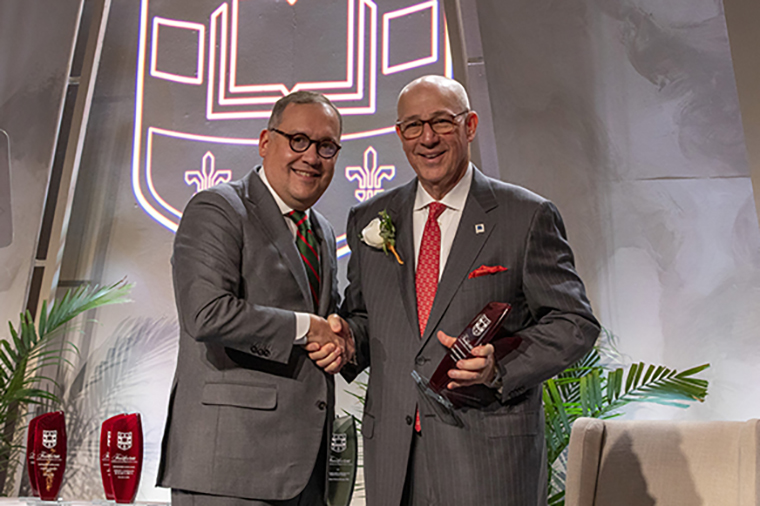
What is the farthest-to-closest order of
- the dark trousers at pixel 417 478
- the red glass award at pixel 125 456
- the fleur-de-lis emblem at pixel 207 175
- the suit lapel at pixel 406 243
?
1. the fleur-de-lis emblem at pixel 207 175
2. the red glass award at pixel 125 456
3. the suit lapel at pixel 406 243
4. the dark trousers at pixel 417 478

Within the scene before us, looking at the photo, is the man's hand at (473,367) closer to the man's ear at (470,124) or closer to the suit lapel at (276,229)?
the suit lapel at (276,229)

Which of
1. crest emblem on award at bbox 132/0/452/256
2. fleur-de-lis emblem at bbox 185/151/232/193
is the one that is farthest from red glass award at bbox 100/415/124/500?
fleur-de-lis emblem at bbox 185/151/232/193

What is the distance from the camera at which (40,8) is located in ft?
15.3

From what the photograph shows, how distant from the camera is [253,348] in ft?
6.51

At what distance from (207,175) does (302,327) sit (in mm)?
2601

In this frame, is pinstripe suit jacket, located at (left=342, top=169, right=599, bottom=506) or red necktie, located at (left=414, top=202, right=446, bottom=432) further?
red necktie, located at (left=414, top=202, right=446, bottom=432)

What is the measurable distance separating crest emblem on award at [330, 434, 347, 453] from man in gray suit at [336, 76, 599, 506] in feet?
2.75

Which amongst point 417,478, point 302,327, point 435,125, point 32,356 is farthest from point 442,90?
point 32,356

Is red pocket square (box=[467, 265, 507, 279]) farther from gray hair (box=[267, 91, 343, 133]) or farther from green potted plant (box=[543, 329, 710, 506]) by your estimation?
green potted plant (box=[543, 329, 710, 506])

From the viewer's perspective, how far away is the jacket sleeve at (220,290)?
196 centimetres

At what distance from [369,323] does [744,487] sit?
1424 millimetres

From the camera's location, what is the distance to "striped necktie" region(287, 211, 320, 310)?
2.24m

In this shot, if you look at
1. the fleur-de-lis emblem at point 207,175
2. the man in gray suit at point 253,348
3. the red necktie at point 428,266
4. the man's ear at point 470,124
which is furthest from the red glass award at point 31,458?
the man's ear at point 470,124

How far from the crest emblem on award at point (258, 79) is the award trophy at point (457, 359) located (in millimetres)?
2311
